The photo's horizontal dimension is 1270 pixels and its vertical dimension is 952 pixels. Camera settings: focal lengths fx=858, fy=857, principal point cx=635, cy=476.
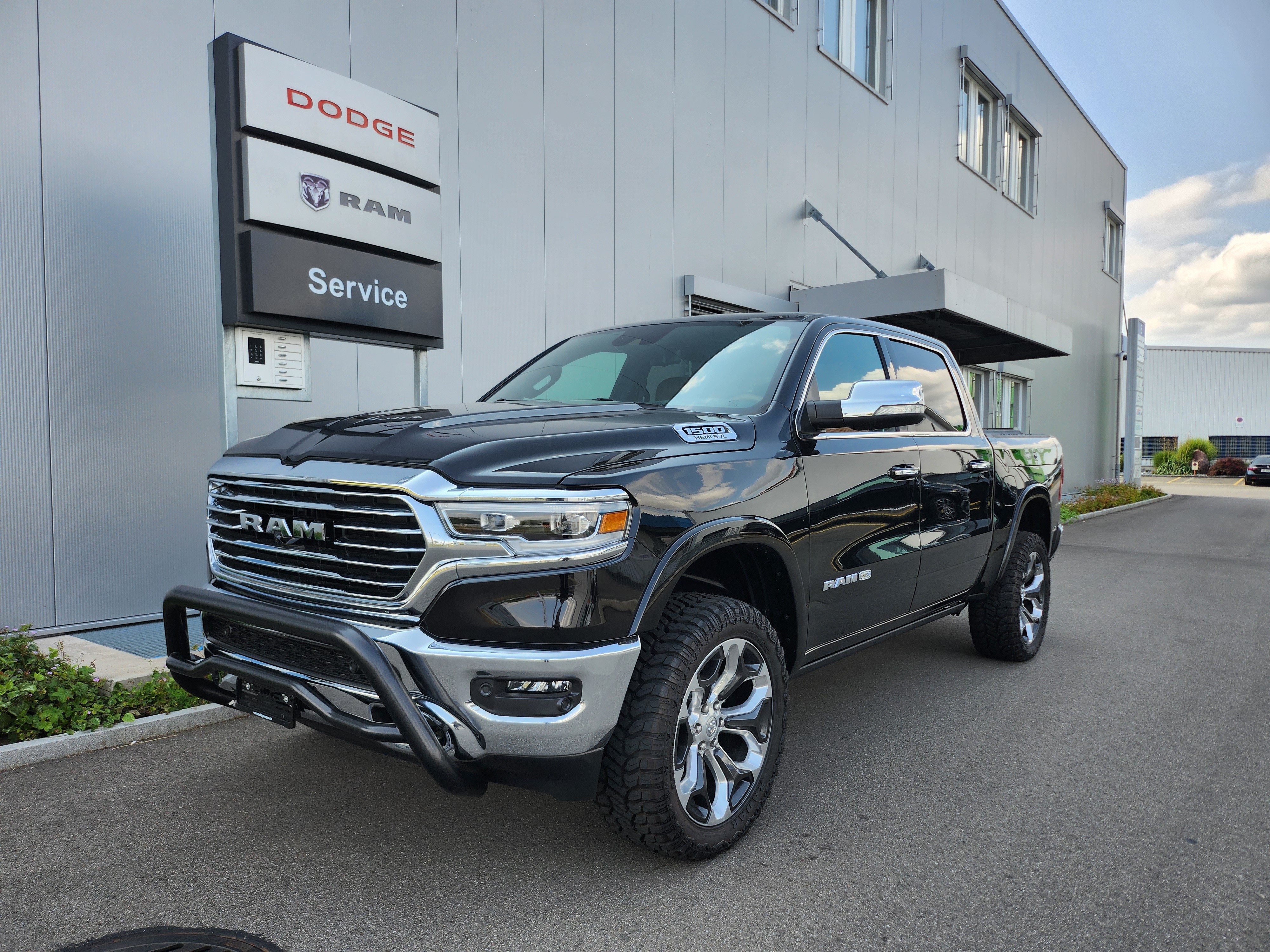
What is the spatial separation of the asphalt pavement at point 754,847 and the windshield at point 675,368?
159 centimetres

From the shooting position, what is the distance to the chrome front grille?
94.0 inches

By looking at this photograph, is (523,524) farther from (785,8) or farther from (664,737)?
(785,8)

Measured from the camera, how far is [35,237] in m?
5.24

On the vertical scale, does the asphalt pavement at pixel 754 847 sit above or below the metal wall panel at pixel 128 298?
below

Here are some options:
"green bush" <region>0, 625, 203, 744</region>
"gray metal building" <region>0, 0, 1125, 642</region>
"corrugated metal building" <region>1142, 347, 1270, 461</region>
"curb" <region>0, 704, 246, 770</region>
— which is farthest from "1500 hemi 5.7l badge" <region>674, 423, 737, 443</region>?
"corrugated metal building" <region>1142, 347, 1270, 461</region>

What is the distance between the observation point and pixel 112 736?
378 centimetres

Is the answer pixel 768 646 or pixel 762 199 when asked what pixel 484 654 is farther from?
pixel 762 199

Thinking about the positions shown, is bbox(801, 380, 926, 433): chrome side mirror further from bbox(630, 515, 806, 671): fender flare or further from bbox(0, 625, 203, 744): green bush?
bbox(0, 625, 203, 744): green bush

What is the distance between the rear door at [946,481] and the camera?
13.4 feet

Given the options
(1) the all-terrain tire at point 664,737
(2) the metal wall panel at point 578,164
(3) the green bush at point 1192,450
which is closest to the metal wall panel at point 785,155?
(2) the metal wall panel at point 578,164

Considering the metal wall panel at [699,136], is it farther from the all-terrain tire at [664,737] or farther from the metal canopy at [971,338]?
the all-terrain tire at [664,737]

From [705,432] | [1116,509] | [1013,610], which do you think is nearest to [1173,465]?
[1116,509]

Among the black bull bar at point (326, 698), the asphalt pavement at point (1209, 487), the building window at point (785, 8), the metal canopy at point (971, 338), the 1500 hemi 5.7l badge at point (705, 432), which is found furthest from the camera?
the asphalt pavement at point (1209, 487)

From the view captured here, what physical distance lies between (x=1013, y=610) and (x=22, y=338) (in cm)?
622
